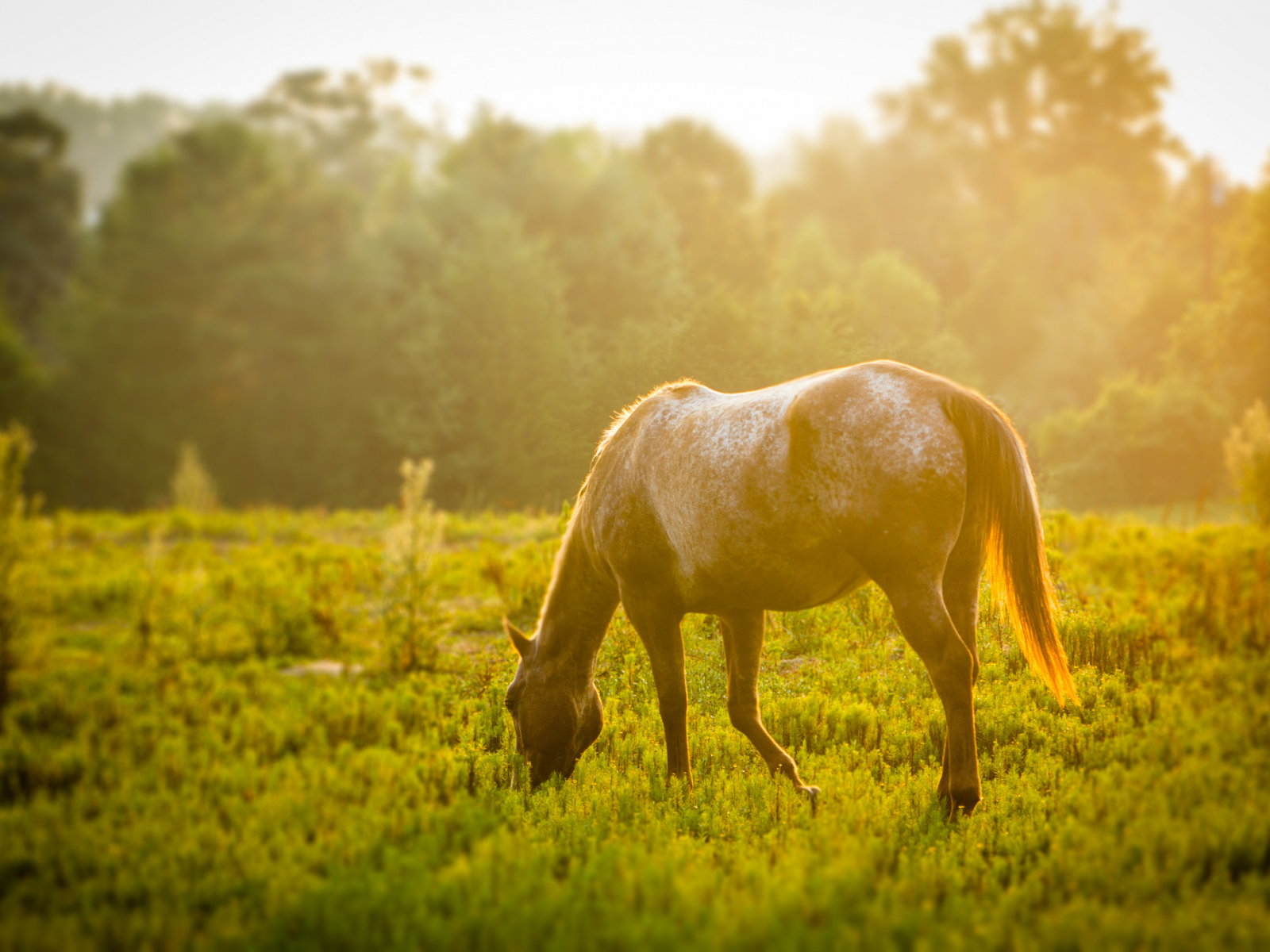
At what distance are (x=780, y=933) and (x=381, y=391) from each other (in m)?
29.1

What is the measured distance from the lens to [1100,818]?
382 centimetres

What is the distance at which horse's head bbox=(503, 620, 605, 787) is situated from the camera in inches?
199

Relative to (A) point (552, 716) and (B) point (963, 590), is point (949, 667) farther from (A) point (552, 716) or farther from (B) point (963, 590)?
(A) point (552, 716)

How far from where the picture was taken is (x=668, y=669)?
15.9 ft

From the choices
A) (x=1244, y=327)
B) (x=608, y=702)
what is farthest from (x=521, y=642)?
(x=1244, y=327)

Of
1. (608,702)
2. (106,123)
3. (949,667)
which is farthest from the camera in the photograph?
(106,123)

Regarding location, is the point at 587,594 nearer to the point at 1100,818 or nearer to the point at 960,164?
the point at 1100,818

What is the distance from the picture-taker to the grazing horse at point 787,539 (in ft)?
12.9

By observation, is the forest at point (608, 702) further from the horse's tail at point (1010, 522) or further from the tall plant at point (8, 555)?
the horse's tail at point (1010, 522)

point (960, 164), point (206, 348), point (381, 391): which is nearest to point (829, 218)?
point (960, 164)

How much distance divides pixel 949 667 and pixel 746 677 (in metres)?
1.38

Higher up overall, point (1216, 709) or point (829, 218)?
point (829, 218)

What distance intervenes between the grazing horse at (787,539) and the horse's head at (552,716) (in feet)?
0.04

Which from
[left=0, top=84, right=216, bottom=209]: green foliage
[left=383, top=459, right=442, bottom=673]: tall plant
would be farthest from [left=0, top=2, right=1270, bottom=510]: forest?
[left=0, top=84, right=216, bottom=209]: green foliage
